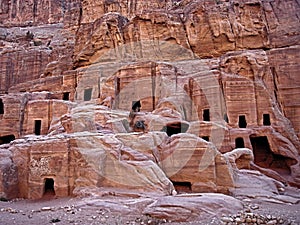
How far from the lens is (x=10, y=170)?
1711cm

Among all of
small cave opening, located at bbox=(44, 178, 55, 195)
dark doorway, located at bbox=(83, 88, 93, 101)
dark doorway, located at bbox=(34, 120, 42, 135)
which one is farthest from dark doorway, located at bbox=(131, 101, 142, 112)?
small cave opening, located at bbox=(44, 178, 55, 195)

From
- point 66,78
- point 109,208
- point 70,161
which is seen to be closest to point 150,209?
point 109,208

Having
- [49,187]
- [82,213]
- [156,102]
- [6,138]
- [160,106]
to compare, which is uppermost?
[156,102]

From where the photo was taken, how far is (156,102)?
29672 millimetres

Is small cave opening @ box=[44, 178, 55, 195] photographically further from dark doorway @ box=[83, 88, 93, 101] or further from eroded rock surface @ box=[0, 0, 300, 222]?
dark doorway @ box=[83, 88, 93, 101]

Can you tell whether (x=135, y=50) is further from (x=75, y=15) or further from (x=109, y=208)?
(x=109, y=208)

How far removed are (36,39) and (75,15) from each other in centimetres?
975

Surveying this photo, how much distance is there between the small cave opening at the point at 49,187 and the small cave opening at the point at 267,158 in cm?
1724

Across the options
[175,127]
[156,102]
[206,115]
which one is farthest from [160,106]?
[206,115]

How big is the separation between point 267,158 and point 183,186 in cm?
1259

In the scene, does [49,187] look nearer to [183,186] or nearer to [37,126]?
[183,186]

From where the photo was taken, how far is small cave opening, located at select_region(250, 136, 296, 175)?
26344 millimetres

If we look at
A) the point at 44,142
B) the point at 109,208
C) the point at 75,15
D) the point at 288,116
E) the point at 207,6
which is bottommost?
the point at 109,208

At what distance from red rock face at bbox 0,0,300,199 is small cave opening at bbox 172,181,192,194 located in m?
0.06
